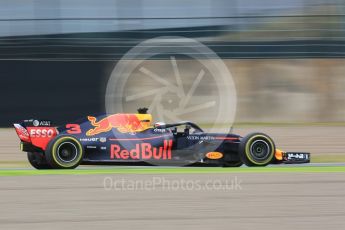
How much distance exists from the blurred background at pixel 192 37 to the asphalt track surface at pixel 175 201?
6.93 meters

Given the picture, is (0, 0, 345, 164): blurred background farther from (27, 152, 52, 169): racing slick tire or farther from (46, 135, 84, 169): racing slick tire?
(46, 135, 84, 169): racing slick tire

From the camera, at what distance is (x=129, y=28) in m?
18.0

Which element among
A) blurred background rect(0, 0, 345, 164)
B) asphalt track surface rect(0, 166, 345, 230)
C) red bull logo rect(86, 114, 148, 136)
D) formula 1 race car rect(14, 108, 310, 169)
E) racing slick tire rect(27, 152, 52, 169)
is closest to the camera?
asphalt track surface rect(0, 166, 345, 230)

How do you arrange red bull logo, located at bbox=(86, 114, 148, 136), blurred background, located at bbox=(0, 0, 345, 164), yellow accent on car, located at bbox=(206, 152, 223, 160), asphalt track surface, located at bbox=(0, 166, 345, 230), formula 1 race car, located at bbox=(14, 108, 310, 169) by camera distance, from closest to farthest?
asphalt track surface, located at bbox=(0, 166, 345, 230), formula 1 race car, located at bbox=(14, 108, 310, 169), red bull logo, located at bbox=(86, 114, 148, 136), yellow accent on car, located at bbox=(206, 152, 223, 160), blurred background, located at bbox=(0, 0, 345, 164)

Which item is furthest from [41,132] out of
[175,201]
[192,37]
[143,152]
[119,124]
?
[192,37]

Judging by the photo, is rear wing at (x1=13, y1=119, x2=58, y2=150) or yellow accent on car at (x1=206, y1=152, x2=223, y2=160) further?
yellow accent on car at (x1=206, y1=152, x2=223, y2=160)

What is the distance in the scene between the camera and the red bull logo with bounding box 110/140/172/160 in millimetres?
10312

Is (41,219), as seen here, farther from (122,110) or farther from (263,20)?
(263,20)

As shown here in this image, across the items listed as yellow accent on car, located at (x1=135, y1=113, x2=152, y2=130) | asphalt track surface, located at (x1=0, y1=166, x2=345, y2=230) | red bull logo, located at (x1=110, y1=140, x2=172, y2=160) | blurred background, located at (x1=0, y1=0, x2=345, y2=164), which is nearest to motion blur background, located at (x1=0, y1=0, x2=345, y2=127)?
blurred background, located at (x1=0, y1=0, x2=345, y2=164)

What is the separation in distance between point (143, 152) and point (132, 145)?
19cm

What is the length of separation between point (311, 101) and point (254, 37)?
2.17 metres

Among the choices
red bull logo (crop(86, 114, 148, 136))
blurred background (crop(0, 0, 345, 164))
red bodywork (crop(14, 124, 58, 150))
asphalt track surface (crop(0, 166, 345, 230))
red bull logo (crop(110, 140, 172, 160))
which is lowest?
asphalt track surface (crop(0, 166, 345, 230))

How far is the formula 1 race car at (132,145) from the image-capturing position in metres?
10.3

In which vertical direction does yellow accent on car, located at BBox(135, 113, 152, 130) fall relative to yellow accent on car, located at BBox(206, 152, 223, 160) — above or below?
above
